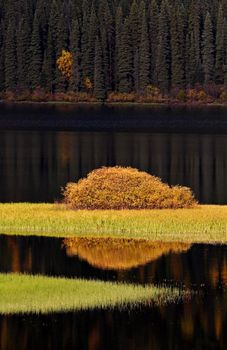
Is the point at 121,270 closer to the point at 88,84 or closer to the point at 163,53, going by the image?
the point at 163,53

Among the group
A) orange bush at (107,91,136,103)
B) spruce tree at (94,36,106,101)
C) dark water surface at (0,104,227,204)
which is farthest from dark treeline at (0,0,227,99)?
dark water surface at (0,104,227,204)

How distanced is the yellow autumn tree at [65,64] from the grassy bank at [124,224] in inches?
5448

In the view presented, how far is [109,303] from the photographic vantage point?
1069 inches

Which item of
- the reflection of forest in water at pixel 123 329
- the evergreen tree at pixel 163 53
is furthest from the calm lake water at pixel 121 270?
the evergreen tree at pixel 163 53

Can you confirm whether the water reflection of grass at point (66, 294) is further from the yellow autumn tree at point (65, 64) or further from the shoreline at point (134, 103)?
the yellow autumn tree at point (65, 64)

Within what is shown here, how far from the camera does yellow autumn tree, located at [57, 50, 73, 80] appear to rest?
17865 centimetres

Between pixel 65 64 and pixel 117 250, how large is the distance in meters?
146

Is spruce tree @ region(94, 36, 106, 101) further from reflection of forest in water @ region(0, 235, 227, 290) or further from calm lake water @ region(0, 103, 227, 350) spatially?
reflection of forest in water @ region(0, 235, 227, 290)

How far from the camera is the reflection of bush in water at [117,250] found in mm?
32875

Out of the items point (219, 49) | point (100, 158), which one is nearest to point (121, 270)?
point (100, 158)

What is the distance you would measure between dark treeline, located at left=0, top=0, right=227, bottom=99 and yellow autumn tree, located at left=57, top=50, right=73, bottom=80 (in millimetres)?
904

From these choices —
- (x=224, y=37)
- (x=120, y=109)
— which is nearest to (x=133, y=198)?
(x=120, y=109)

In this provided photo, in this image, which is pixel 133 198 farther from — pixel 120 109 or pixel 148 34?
pixel 148 34

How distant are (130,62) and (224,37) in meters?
13.7
